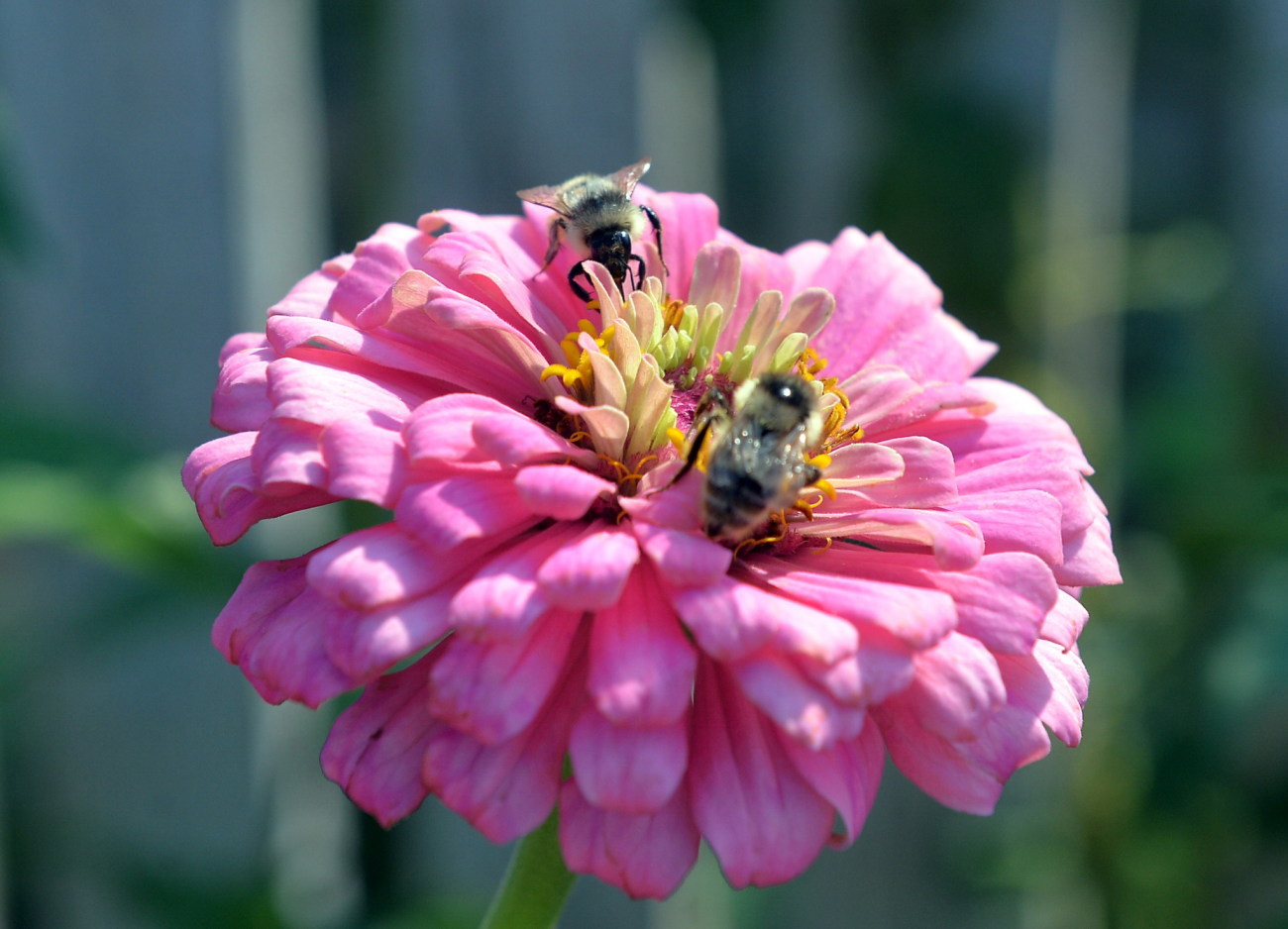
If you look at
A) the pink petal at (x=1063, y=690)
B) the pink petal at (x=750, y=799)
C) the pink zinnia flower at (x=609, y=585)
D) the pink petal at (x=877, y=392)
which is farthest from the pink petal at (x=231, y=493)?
the pink petal at (x=1063, y=690)

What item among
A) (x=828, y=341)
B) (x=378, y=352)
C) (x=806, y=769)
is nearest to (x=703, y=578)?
(x=806, y=769)

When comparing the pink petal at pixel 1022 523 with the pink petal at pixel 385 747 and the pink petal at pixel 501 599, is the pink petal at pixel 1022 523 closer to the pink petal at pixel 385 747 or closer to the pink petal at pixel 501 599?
the pink petal at pixel 501 599

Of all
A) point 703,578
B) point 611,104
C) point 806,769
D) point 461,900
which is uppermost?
point 611,104

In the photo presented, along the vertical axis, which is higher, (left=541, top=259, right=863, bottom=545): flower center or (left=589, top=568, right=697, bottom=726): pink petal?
(left=541, top=259, right=863, bottom=545): flower center

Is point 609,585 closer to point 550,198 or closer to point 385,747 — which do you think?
point 385,747

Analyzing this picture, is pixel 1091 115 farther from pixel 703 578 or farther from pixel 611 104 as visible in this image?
pixel 703 578

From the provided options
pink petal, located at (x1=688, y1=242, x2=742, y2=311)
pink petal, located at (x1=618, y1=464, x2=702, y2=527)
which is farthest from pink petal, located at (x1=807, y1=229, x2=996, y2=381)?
pink petal, located at (x1=618, y1=464, x2=702, y2=527)

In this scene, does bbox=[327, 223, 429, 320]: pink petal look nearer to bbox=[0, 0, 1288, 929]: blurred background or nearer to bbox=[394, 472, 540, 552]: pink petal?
bbox=[394, 472, 540, 552]: pink petal
